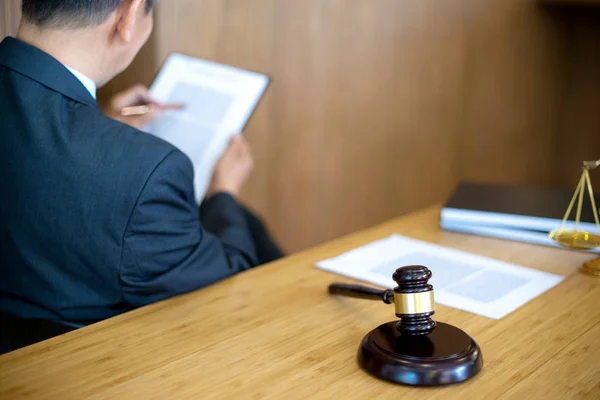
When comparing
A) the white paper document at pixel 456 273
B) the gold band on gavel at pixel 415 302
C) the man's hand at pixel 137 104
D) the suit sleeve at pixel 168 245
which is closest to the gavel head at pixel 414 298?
the gold band on gavel at pixel 415 302

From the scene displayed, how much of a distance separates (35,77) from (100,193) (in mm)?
245

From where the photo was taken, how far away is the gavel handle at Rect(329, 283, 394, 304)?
3.98ft

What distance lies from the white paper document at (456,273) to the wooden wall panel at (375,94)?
53.5 inches

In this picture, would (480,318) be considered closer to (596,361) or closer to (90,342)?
(596,361)

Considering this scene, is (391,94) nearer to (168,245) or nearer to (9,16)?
(9,16)

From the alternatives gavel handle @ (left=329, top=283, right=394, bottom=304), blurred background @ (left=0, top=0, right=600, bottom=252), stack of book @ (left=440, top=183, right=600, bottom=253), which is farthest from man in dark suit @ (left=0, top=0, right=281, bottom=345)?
blurred background @ (left=0, top=0, right=600, bottom=252)

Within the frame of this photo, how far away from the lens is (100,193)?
4.53 feet

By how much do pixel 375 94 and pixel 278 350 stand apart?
231cm

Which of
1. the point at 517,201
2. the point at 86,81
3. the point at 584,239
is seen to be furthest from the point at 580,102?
the point at 86,81

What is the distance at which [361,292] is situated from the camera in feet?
4.28

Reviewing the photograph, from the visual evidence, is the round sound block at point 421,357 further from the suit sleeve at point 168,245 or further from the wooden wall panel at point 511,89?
the wooden wall panel at point 511,89

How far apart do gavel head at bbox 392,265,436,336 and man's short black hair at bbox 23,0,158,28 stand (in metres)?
0.75

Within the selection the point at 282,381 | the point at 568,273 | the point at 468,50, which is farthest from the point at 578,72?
the point at 282,381

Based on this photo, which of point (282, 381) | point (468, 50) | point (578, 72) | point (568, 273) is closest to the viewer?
point (282, 381)
